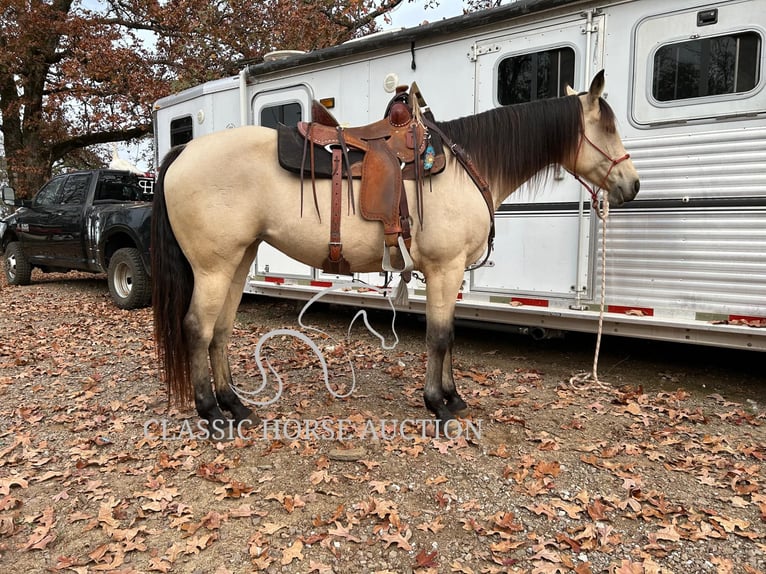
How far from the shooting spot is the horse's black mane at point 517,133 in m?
3.52

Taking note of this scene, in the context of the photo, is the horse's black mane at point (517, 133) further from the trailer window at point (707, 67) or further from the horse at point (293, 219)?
the trailer window at point (707, 67)

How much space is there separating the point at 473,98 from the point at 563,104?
1554mm

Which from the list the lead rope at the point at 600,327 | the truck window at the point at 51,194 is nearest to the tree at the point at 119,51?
the truck window at the point at 51,194

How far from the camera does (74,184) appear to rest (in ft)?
29.2

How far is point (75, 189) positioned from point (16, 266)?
248cm

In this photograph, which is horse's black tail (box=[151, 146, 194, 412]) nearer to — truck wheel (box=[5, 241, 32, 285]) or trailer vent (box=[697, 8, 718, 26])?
trailer vent (box=[697, 8, 718, 26])

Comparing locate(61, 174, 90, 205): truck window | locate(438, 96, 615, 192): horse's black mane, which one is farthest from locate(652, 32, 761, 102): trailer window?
locate(61, 174, 90, 205): truck window

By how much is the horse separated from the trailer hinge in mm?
1426

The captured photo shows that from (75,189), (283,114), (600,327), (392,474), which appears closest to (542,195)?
(600,327)

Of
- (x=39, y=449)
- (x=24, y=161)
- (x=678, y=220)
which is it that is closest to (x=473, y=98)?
(x=678, y=220)

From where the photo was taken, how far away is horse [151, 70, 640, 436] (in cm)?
317

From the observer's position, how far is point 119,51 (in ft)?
45.0

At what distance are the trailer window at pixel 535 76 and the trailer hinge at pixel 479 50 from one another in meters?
0.15

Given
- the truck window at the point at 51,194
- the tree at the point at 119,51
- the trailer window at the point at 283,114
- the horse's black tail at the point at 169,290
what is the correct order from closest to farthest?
the horse's black tail at the point at 169,290, the trailer window at the point at 283,114, the truck window at the point at 51,194, the tree at the point at 119,51
